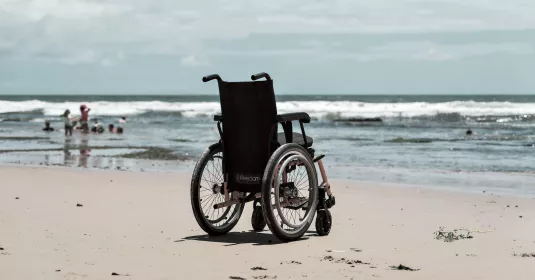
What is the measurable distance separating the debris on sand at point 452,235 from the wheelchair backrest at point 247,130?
1.62 metres

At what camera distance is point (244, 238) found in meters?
6.80

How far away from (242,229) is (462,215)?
2.36m

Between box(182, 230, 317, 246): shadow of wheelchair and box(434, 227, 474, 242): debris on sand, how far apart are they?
3.65 ft

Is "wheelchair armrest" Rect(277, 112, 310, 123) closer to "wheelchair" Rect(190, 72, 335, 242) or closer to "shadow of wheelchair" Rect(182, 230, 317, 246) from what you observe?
"wheelchair" Rect(190, 72, 335, 242)

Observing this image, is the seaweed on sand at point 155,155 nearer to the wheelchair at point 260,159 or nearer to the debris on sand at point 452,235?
the wheelchair at point 260,159

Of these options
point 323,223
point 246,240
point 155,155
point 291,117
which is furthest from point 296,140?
point 155,155

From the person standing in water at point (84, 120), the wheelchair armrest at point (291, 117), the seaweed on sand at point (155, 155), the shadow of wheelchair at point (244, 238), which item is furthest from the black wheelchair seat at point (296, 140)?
the person standing in water at point (84, 120)

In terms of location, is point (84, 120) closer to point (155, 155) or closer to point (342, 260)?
point (155, 155)

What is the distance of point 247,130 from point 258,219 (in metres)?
0.99

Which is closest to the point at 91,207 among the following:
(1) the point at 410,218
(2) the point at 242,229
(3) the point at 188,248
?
(2) the point at 242,229

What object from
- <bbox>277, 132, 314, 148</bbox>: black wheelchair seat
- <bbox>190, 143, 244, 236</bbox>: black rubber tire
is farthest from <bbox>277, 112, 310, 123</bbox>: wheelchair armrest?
<bbox>190, 143, 244, 236</bbox>: black rubber tire

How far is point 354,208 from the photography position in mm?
8539

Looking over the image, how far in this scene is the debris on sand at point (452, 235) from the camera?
6.55 metres

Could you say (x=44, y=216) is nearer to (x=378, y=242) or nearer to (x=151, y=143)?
(x=378, y=242)
